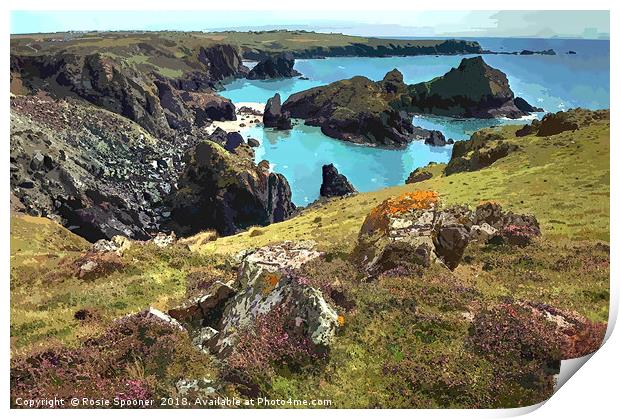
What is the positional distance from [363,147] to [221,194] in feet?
16.7

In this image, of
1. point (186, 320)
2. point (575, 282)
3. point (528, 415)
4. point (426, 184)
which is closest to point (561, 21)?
point (426, 184)

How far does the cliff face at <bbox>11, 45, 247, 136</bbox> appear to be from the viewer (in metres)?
17.2

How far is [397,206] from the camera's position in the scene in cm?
1502

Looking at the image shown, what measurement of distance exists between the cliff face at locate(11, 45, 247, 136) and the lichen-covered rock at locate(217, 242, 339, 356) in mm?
6531

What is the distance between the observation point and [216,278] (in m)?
14.6

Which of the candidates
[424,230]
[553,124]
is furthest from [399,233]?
[553,124]

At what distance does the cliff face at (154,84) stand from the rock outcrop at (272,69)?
0.43 m

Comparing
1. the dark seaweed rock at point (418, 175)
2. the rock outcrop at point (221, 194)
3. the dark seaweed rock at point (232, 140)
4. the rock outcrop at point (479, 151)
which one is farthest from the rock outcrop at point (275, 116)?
the rock outcrop at point (479, 151)

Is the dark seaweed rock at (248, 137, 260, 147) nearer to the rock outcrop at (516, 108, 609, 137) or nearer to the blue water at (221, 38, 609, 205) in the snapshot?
the blue water at (221, 38, 609, 205)

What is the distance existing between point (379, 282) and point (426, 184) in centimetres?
428

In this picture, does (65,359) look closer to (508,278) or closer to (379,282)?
(379,282)

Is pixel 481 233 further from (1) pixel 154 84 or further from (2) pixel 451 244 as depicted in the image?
(1) pixel 154 84

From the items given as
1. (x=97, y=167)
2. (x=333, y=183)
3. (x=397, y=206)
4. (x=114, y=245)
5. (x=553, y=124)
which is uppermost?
(x=553, y=124)

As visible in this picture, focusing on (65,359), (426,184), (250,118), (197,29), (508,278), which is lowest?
(65,359)
